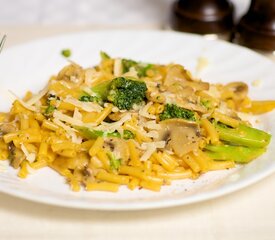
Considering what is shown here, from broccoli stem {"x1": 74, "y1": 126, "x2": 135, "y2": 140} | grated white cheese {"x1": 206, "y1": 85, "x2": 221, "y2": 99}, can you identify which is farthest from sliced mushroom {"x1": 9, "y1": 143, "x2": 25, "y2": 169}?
grated white cheese {"x1": 206, "y1": 85, "x2": 221, "y2": 99}

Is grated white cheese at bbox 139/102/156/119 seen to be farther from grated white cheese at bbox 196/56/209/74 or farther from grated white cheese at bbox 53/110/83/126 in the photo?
grated white cheese at bbox 196/56/209/74

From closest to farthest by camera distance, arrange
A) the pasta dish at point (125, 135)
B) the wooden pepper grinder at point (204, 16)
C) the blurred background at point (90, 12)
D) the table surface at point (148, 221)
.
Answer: the table surface at point (148, 221) < the pasta dish at point (125, 135) < the wooden pepper grinder at point (204, 16) < the blurred background at point (90, 12)

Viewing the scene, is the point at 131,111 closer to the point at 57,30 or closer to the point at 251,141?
the point at 251,141

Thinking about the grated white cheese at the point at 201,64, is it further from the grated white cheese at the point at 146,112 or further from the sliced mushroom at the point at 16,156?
the sliced mushroom at the point at 16,156

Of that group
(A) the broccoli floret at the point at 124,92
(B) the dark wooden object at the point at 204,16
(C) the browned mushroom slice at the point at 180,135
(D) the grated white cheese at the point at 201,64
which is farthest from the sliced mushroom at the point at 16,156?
(B) the dark wooden object at the point at 204,16

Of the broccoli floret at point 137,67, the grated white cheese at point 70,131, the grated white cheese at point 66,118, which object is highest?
the grated white cheese at point 66,118

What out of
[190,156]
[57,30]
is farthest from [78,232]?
[57,30]

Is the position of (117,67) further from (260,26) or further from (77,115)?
(260,26)

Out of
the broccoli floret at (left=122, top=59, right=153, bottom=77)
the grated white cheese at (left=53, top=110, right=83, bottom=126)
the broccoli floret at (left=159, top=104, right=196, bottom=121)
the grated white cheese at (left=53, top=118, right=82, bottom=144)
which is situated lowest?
the broccoli floret at (left=122, top=59, right=153, bottom=77)
